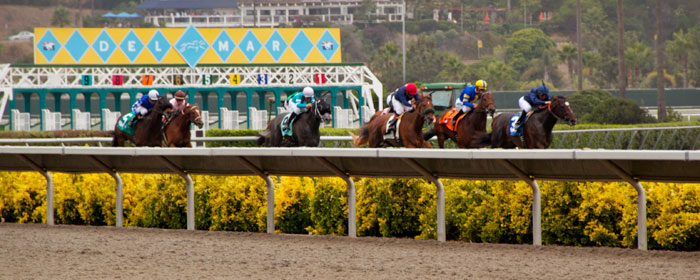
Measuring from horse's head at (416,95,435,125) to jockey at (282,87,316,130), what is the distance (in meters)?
1.49

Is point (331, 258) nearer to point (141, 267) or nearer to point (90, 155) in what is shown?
point (141, 267)

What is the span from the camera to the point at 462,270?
6.16 metres

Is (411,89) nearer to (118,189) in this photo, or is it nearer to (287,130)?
(287,130)

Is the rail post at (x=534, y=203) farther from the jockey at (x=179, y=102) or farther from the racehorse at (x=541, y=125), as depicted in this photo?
the jockey at (x=179, y=102)

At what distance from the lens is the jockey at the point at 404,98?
1262 cm

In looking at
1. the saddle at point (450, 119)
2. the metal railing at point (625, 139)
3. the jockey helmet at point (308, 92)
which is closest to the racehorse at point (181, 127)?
the jockey helmet at point (308, 92)

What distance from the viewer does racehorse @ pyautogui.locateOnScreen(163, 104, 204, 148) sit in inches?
526

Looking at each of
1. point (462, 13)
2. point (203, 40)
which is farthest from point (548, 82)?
point (203, 40)

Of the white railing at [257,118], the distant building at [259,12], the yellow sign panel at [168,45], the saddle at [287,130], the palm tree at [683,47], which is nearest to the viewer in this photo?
the saddle at [287,130]

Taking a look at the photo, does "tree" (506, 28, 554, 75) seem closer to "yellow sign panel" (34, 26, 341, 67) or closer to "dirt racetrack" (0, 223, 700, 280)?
"yellow sign panel" (34, 26, 341, 67)

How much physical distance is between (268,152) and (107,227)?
1951 mm

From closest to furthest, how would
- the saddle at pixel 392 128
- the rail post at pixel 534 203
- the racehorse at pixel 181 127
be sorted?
the rail post at pixel 534 203, the saddle at pixel 392 128, the racehorse at pixel 181 127

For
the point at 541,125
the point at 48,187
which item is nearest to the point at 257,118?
the point at 541,125

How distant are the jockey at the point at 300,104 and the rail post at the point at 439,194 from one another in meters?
5.75
